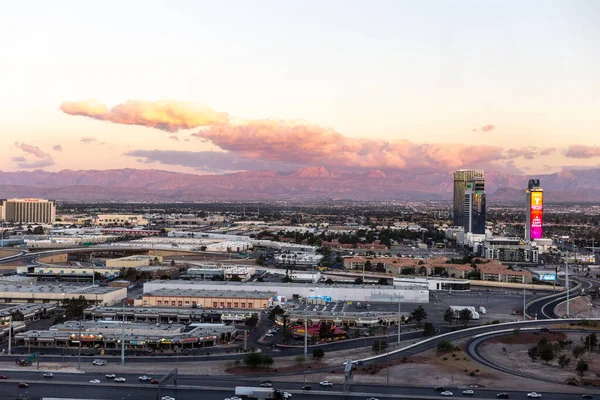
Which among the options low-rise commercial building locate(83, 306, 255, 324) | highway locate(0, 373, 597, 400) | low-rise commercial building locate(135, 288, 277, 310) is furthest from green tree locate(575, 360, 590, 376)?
low-rise commercial building locate(135, 288, 277, 310)

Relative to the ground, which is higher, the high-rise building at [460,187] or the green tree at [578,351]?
the high-rise building at [460,187]

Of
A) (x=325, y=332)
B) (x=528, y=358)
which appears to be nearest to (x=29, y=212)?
A: (x=325, y=332)

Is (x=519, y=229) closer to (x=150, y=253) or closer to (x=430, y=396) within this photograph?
(x=150, y=253)

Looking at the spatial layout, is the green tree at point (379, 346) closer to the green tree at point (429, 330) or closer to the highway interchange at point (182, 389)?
the highway interchange at point (182, 389)

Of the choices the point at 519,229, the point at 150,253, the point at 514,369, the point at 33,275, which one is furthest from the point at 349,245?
the point at 514,369

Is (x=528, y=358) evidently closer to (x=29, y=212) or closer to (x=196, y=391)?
(x=196, y=391)

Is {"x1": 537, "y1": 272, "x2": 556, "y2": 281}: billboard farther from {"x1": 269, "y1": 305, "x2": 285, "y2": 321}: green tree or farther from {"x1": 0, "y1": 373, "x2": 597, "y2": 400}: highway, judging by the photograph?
{"x1": 0, "y1": 373, "x2": 597, "y2": 400}: highway

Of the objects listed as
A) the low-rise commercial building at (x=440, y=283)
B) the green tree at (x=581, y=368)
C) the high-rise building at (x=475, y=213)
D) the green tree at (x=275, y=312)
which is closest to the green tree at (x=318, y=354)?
the green tree at (x=275, y=312)
